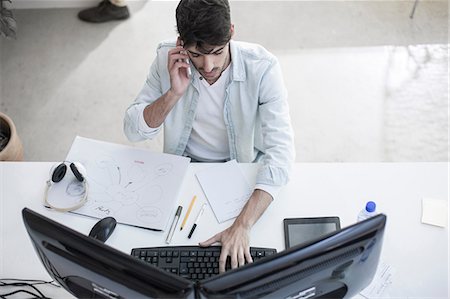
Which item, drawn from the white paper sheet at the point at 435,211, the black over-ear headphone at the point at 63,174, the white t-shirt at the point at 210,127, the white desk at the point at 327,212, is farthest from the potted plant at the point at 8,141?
the white paper sheet at the point at 435,211

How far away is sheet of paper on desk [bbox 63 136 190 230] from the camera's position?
151 centimetres

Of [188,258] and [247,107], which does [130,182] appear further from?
[247,107]

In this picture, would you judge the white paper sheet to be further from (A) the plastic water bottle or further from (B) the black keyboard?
(B) the black keyboard

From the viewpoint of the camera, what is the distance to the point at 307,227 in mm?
1479

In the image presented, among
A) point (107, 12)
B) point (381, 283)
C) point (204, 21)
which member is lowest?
point (381, 283)

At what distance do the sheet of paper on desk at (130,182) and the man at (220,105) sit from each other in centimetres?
11

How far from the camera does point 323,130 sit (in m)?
2.67

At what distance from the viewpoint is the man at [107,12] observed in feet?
10.1

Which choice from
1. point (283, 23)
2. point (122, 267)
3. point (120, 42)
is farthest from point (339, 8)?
point (122, 267)

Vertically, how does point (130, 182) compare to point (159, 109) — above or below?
below

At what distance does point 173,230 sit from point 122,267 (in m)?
0.50

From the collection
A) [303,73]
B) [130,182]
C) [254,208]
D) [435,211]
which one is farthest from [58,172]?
[303,73]

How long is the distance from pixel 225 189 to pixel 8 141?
1109 millimetres

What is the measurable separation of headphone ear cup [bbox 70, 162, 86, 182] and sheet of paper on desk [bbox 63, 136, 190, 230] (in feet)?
0.10
